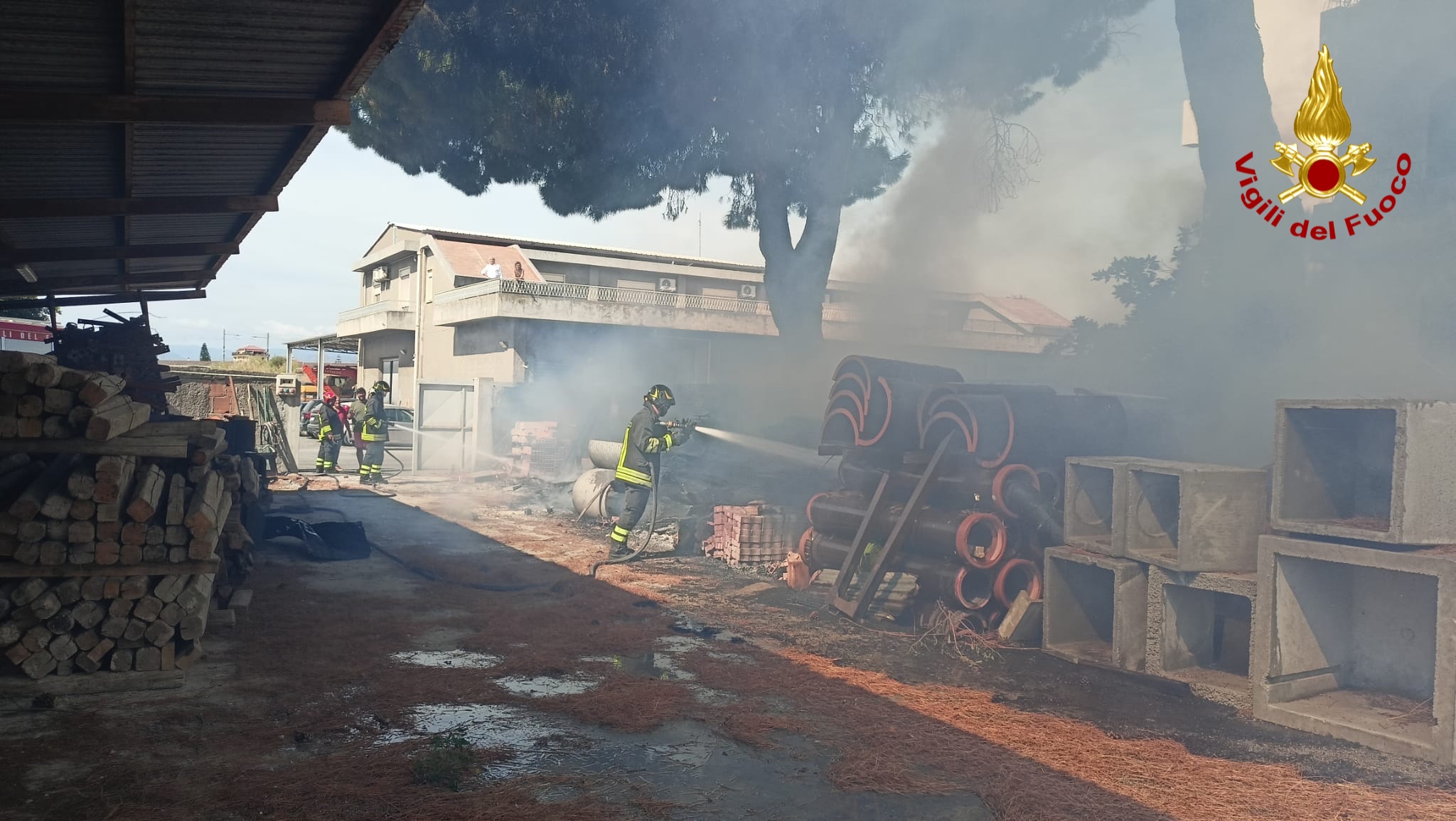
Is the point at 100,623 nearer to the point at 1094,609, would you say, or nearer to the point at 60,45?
the point at 60,45

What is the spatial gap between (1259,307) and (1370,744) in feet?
34.8

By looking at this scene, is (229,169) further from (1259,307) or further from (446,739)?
(1259,307)

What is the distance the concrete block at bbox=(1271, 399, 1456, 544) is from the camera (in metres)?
4.83

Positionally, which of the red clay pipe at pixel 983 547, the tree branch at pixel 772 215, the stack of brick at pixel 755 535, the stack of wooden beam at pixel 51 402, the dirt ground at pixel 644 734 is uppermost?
the tree branch at pixel 772 215

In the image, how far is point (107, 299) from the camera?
13672mm

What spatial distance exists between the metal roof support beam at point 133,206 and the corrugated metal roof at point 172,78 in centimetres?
6

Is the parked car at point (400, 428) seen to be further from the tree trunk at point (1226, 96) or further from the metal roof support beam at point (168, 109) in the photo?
the tree trunk at point (1226, 96)

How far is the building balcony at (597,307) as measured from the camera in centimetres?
2375

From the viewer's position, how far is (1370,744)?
4.85 meters

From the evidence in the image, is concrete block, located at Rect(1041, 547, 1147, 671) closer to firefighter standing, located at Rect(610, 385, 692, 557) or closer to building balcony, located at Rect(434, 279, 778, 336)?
firefighter standing, located at Rect(610, 385, 692, 557)

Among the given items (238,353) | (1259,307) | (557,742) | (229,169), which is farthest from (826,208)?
(238,353)

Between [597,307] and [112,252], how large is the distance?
1569cm

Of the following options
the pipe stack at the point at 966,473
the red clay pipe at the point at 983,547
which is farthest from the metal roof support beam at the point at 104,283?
the red clay pipe at the point at 983,547

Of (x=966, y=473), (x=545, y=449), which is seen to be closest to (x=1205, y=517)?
(x=966, y=473)
